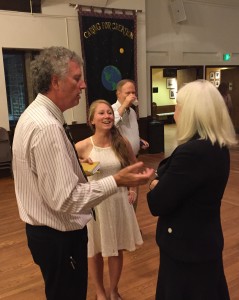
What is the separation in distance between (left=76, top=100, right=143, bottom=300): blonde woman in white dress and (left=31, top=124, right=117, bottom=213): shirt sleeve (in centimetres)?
97

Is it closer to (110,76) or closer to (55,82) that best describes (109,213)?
(55,82)

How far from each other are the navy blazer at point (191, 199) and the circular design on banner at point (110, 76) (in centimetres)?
591

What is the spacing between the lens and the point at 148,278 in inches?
106

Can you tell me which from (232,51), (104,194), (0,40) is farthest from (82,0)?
(104,194)

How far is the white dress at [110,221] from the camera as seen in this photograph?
2.24 m

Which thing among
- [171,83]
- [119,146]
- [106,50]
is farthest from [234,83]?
[119,146]

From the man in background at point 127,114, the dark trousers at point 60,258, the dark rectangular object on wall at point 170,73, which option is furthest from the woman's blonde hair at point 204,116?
the dark rectangular object on wall at point 170,73

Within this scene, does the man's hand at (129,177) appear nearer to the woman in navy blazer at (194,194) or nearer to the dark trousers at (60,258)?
the woman in navy blazer at (194,194)

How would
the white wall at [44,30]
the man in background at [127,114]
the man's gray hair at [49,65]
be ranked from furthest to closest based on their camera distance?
the white wall at [44,30], the man in background at [127,114], the man's gray hair at [49,65]

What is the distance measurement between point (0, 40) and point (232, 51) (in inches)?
265

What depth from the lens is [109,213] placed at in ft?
7.38

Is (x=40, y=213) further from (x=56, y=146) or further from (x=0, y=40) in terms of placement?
(x=0, y=40)

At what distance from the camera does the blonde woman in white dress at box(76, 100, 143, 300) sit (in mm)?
2246

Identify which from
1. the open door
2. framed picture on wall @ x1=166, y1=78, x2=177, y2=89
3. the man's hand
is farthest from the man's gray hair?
framed picture on wall @ x1=166, y1=78, x2=177, y2=89
